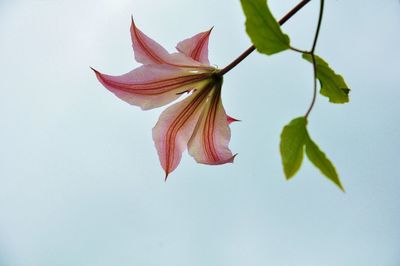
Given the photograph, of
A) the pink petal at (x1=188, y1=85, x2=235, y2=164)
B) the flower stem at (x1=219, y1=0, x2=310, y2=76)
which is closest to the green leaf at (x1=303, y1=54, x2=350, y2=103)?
the flower stem at (x1=219, y1=0, x2=310, y2=76)

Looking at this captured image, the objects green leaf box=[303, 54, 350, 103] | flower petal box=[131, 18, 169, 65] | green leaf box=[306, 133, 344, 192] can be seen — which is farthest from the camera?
flower petal box=[131, 18, 169, 65]

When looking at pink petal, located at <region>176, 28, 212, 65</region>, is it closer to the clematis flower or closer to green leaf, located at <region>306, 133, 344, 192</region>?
the clematis flower

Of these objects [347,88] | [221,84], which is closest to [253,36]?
[347,88]

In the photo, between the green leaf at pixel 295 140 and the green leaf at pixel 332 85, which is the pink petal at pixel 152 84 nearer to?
the green leaf at pixel 332 85

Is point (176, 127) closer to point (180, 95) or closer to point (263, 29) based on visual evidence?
point (180, 95)

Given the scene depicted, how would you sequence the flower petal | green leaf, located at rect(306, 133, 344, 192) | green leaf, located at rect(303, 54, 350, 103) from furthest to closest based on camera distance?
the flower petal, green leaf, located at rect(303, 54, 350, 103), green leaf, located at rect(306, 133, 344, 192)

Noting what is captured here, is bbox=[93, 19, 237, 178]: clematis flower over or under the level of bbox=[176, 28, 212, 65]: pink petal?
under

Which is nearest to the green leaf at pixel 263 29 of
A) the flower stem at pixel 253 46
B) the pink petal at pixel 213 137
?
the flower stem at pixel 253 46
